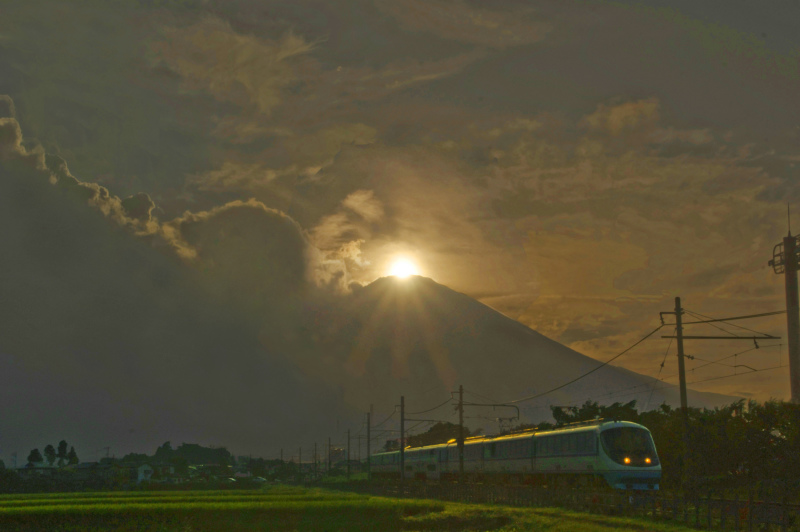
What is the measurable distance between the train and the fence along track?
182 cm

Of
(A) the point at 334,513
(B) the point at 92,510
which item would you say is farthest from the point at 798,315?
(B) the point at 92,510

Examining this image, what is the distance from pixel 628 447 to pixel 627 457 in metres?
0.67

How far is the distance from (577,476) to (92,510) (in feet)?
96.2

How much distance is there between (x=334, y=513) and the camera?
150 ft

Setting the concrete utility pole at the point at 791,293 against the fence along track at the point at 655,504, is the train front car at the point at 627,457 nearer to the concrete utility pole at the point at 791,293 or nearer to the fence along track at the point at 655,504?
the fence along track at the point at 655,504

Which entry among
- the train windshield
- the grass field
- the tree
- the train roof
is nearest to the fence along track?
the grass field

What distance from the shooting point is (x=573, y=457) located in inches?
1889

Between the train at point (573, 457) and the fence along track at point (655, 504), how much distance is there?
182 centimetres

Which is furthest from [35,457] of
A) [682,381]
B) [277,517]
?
[682,381]

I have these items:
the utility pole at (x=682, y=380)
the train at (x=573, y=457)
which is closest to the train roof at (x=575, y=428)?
the train at (x=573, y=457)

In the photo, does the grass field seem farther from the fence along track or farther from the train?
the train

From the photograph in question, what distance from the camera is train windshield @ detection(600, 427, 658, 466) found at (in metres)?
44.7

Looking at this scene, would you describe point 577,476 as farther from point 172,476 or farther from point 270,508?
point 172,476

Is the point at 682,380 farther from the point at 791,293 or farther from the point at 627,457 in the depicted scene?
the point at 791,293
